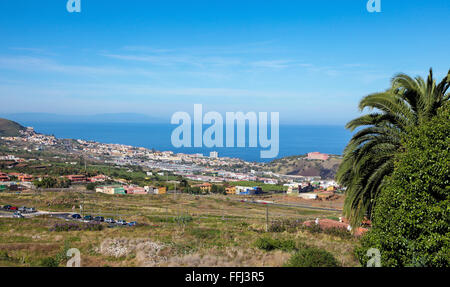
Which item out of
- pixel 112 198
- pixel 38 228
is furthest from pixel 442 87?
pixel 112 198

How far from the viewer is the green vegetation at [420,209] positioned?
18.4ft

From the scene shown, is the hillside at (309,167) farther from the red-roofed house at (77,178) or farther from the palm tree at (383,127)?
the palm tree at (383,127)

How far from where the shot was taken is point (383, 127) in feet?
26.7

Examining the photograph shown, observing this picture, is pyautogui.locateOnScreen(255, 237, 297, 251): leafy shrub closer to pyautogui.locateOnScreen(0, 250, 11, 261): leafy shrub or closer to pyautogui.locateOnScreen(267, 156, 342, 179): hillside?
pyautogui.locateOnScreen(0, 250, 11, 261): leafy shrub

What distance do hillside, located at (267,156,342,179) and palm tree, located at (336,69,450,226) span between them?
91.5m

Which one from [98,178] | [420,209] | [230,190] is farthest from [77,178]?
[420,209]

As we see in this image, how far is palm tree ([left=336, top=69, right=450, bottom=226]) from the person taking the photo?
7.73m

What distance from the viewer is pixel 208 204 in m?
43.8

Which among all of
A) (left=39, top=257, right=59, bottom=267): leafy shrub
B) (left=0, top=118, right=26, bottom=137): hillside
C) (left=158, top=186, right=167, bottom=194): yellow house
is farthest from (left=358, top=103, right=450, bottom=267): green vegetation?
(left=0, top=118, right=26, bottom=137): hillside

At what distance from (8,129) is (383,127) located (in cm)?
14915

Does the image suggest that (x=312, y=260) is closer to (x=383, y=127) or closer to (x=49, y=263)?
(x=383, y=127)

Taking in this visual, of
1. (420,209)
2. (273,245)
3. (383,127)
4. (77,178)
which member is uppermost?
(383,127)
